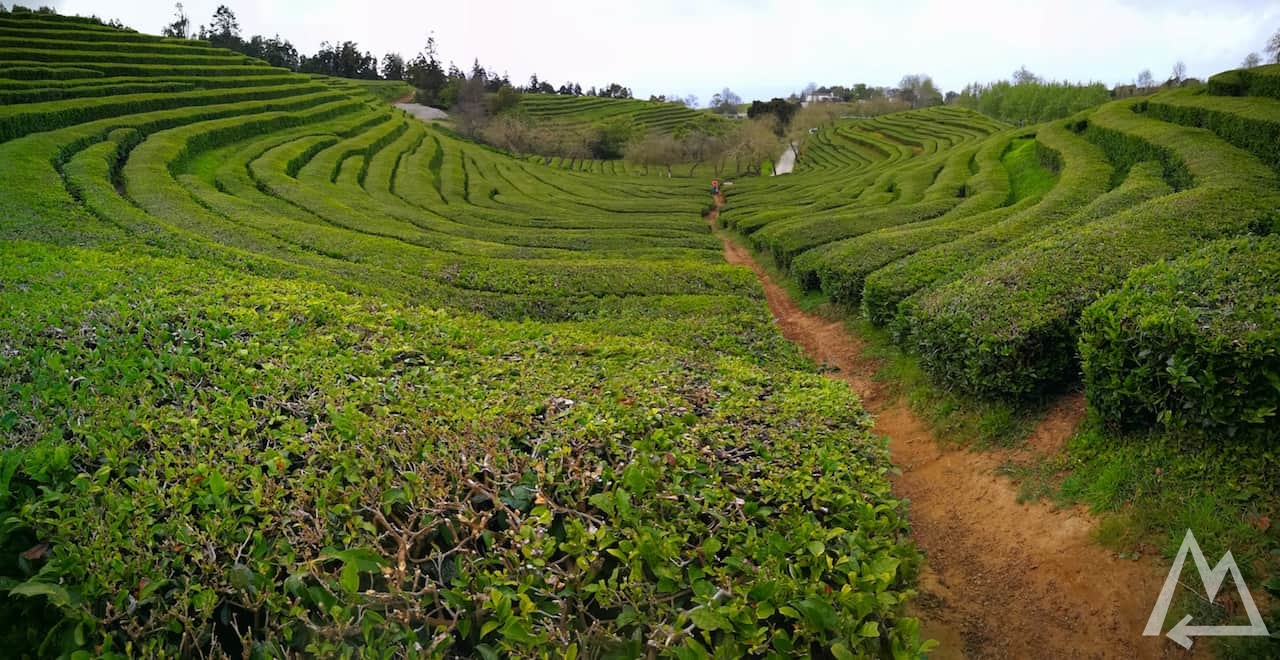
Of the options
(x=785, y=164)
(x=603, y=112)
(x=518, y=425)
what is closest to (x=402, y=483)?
(x=518, y=425)

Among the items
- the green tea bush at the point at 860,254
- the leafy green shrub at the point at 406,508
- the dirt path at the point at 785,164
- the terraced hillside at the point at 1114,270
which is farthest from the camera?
the dirt path at the point at 785,164

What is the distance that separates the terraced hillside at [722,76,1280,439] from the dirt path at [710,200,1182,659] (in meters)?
1.06

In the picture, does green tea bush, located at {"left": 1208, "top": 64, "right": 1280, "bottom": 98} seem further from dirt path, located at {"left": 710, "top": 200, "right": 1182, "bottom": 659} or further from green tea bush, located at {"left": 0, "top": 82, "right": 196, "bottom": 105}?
green tea bush, located at {"left": 0, "top": 82, "right": 196, "bottom": 105}

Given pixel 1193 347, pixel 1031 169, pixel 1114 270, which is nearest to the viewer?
pixel 1193 347

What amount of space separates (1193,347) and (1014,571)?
94.4 inches

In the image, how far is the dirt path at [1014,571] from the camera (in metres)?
4.90

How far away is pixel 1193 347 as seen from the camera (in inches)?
206

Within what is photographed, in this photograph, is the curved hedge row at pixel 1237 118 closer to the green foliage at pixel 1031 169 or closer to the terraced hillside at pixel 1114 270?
the terraced hillside at pixel 1114 270

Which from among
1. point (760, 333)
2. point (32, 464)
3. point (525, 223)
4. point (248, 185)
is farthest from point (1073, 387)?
point (248, 185)

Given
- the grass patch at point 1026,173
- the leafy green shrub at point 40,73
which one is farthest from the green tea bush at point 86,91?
the grass patch at point 1026,173

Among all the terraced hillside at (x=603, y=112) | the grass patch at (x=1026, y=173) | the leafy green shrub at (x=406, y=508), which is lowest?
the leafy green shrub at (x=406, y=508)

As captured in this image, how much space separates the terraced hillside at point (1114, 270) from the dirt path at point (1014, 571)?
1062 mm

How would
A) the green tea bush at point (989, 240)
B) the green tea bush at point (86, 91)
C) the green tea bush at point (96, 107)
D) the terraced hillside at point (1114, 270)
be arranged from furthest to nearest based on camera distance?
the green tea bush at point (86, 91) → the green tea bush at point (96, 107) → the green tea bush at point (989, 240) → the terraced hillside at point (1114, 270)

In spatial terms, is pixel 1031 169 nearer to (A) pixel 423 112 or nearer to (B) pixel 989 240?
(B) pixel 989 240
